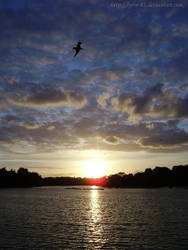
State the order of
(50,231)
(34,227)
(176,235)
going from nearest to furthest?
(176,235), (50,231), (34,227)

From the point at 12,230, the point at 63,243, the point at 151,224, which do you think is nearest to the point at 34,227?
the point at 12,230

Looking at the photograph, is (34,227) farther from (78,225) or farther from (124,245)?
(124,245)

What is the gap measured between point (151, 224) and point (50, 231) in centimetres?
2426

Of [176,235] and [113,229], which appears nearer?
[176,235]

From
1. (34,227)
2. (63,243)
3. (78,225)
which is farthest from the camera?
(78,225)

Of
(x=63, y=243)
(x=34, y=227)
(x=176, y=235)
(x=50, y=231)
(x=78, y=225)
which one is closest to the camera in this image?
(x=63, y=243)

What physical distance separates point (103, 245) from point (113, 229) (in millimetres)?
12992

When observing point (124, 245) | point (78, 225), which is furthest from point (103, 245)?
point (78, 225)

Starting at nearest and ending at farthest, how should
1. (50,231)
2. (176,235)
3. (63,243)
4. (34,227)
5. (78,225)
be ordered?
(63,243), (176,235), (50,231), (34,227), (78,225)

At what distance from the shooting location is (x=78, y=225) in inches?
2237

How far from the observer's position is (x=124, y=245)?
38969 mm

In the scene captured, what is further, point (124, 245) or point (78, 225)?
point (78, 225)

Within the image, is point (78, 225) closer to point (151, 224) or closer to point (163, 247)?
point (151, 224)

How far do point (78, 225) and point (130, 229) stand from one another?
42.2ft
